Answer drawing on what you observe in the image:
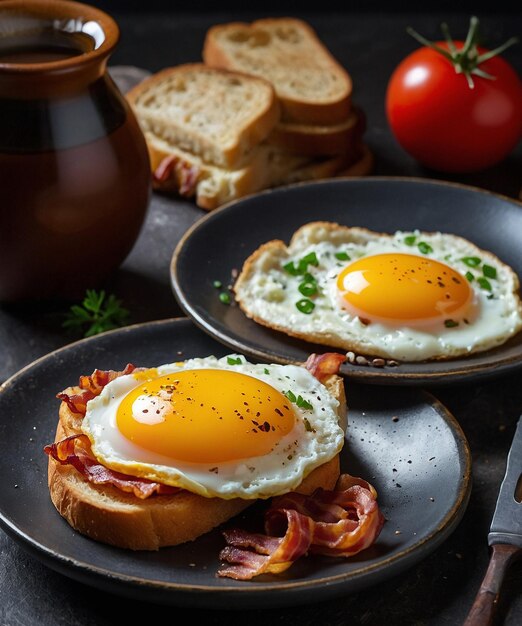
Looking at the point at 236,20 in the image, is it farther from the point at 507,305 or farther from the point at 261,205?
the point at 507,305

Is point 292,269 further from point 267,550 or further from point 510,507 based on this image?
point 267,550

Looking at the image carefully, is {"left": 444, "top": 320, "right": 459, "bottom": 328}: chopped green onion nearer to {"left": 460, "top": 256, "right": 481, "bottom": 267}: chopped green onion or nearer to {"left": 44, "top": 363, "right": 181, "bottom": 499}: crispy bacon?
{"left": 460, "top": 256, "right": 481, "bottom": 267}: chopped green onion

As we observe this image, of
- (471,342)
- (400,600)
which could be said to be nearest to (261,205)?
(471,342)

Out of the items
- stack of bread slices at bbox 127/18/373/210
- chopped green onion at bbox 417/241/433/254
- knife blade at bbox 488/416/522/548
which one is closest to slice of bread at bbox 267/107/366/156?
stack of bread slices at bbox 127/18/373/210

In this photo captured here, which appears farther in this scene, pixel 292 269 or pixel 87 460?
pixel 292 269

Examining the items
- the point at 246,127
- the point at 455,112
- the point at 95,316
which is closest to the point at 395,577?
the point at 95,316

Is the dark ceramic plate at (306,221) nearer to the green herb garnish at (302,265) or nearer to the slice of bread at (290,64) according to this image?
the green herb garnish at (302,265)
